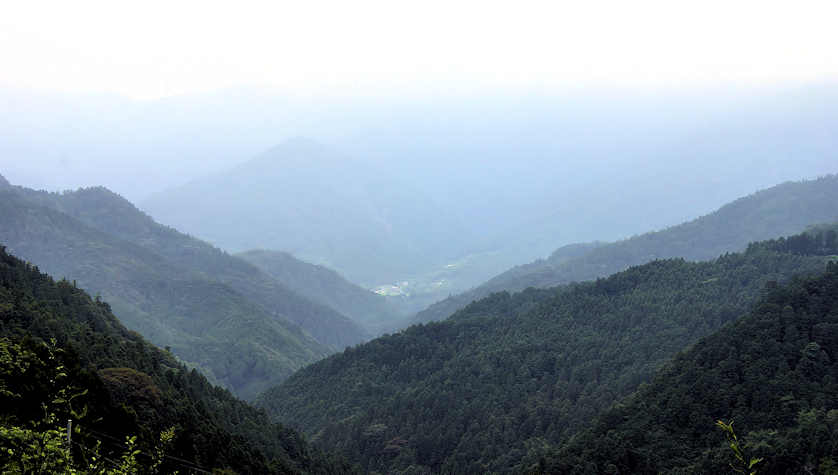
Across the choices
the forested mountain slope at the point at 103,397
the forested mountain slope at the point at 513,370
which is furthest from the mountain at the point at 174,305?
the forested mountain slope at the point at 103,397

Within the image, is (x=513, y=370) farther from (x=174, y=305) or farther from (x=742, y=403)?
(x=174, y=305)

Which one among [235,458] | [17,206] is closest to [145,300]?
[17,206]

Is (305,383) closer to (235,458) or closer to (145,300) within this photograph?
(235,458)

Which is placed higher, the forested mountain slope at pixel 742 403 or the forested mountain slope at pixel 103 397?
the forested mountain slope at pixel 103 397

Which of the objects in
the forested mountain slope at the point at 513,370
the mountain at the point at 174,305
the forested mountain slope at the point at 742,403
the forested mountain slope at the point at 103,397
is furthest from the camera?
the mountain at the point at 174,305

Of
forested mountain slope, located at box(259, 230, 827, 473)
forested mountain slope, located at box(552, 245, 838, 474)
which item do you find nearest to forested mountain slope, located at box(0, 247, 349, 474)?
forested mountain slope, located at box(259, 230, 827, 473)

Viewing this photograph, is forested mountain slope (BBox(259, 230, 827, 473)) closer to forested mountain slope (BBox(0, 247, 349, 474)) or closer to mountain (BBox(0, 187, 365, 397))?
forested mountain slope (BBox(0, 247, 349, 474))

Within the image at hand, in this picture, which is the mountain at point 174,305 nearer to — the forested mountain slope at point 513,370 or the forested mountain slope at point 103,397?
the forested mountain slope at point 513,370
